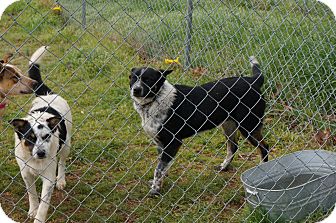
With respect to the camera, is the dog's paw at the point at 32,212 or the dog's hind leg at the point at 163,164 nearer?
the dog's paw at the point at 32,212

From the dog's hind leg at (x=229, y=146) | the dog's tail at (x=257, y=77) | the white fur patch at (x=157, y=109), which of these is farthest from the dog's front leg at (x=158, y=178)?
the dog's tail at (x=257, y=77)

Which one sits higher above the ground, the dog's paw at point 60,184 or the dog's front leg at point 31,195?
the dog's front leg at point 31,195

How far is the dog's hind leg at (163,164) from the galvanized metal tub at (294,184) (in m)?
0.73

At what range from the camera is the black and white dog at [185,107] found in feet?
13.1

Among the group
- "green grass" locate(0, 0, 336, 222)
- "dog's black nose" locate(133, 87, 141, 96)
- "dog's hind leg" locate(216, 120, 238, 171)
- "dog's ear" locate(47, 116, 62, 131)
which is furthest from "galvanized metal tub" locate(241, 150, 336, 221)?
"dog's ear" locate(47, 116, 62, 131)

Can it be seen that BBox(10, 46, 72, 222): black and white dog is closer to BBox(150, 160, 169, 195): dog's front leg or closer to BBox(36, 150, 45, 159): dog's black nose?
BBox(36, 150, 45, 159): dog's black nose

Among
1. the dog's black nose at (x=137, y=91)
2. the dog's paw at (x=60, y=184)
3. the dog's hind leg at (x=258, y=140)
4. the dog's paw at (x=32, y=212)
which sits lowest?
the dog's paw at (x=60, y=184)

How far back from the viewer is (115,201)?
3.73m

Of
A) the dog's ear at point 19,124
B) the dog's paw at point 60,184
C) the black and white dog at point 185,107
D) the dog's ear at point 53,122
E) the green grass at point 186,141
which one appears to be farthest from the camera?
the black and white dog at point 185,107

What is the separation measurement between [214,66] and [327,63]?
1738 millimetres

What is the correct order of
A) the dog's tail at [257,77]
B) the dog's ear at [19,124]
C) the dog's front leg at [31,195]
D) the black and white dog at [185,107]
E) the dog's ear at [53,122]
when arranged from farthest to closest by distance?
the dog's tail at [257,77] < the black and white dog at [185,107] < the dog's front leg at [31,195] < the dog's ear at [53,122] < the dog's ear at [19,124]

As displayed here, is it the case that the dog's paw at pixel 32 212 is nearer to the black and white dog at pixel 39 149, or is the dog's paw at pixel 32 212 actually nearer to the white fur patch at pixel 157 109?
the black and white dog at pixel 39 149

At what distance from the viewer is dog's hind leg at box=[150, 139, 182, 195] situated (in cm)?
394

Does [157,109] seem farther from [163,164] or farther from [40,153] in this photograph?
[40,153]
